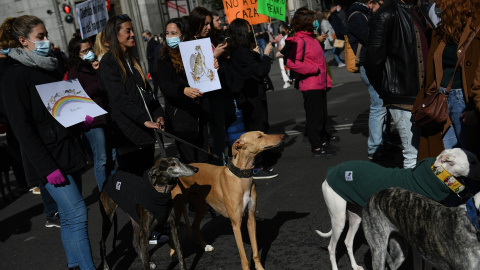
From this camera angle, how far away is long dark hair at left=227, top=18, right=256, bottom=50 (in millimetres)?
7070

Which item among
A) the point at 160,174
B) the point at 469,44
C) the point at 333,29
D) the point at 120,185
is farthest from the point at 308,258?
the point at 333,29

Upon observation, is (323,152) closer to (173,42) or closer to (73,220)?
(173,42)

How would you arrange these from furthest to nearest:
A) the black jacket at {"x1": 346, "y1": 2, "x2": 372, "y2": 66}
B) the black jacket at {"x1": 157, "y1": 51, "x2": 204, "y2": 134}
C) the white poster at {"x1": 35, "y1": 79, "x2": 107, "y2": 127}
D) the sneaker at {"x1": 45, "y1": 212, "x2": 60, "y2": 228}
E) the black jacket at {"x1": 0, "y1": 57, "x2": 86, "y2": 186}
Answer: the black jacket at {"x1": 346, "y1": 2, "x2": 372, "y2": 66} → the sneaker at {"x1": 45, "y1": 212, "x2": 60, "y2": 228} → the black jacket at {"x1": 157, "y1": 51, "x2": 204, "y2": 134} → the white poster at {"x1": 35, "y1": 79, "x2": 107, "y2": 127} → the black jacket at {"x1": 0, "y1": 57, "x2": 86, "y2": 186}

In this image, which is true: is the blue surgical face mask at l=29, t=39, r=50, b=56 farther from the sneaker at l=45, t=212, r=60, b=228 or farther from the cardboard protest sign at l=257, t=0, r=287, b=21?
the cardboard protest sign at l=257, t=0, r=287, b=21

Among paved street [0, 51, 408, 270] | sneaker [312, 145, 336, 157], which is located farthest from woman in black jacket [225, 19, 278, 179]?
sneaker [312, 145, 336, 157]

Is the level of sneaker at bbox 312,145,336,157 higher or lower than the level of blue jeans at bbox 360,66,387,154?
lower

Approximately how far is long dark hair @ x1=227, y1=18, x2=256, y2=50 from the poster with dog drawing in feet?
4.45

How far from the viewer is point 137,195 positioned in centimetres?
463

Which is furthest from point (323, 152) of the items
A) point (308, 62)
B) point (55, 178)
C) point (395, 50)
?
point (55, 178)

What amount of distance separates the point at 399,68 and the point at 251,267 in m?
2.16

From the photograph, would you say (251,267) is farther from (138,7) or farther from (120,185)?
(138,7)

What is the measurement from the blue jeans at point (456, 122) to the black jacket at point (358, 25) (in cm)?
293

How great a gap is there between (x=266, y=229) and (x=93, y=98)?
2.57 m

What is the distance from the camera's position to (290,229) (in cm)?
539
